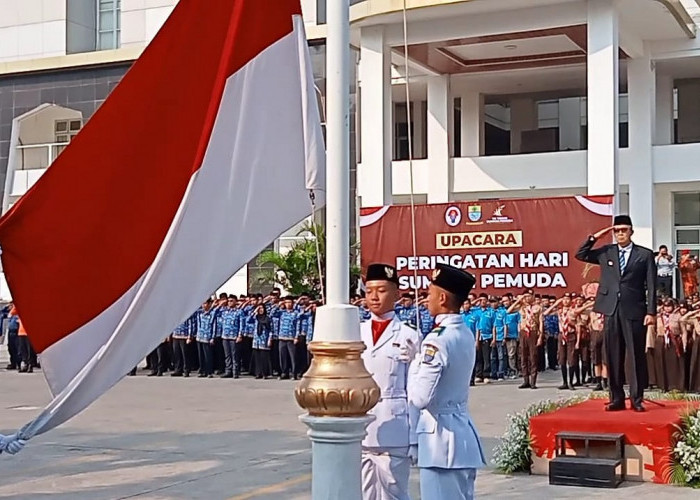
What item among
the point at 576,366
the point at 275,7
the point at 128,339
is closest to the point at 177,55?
the point at 275,7

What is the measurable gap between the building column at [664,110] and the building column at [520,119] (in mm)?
4762

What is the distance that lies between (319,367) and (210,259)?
74cm

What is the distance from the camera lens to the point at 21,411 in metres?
13.8

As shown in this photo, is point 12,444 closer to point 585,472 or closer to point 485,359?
point 585,472

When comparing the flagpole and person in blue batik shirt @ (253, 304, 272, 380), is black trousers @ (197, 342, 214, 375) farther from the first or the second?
the flagpole

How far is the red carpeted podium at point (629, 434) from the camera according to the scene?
8156mm

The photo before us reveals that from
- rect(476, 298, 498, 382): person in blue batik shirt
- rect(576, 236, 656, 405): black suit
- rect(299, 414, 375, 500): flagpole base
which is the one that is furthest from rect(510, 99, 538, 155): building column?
rect(299, 414, 375, 500): flagpole base

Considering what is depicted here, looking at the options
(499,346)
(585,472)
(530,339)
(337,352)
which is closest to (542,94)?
(499,346)

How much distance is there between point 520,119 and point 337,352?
91.4 feet

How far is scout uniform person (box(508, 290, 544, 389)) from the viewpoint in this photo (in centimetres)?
1619

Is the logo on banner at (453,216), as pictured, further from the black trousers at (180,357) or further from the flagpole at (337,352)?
the flagpole at (337,352)

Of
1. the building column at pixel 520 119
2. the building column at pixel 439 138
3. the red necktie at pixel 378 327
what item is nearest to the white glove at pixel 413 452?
the red necktie at pixel 378 327

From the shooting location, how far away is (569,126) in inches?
1235

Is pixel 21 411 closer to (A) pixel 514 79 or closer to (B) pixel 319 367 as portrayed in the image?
(B) pixel 319 367
